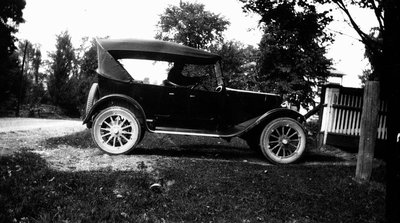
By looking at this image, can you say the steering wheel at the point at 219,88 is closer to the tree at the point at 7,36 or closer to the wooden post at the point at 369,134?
the wooden post at the point at 369,134

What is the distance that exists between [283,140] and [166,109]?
7.86 ft

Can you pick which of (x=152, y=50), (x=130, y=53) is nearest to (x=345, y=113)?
(x=152, y=50)

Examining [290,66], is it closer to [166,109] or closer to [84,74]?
[166,109]

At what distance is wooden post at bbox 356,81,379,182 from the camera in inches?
189

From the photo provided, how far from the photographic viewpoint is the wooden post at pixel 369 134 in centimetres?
480

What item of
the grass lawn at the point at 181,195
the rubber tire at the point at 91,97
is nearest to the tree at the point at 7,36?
the rubber tire at the point at 91,97

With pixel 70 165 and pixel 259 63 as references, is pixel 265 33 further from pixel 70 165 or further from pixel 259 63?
pixel 70 165

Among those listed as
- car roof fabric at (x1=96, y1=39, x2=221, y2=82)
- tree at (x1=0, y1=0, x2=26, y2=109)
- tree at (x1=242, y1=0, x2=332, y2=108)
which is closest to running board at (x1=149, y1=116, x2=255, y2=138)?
car roof fabric at (x1=96, y1=39, x2=221, y2=82)

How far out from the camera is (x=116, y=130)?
550 centimetres

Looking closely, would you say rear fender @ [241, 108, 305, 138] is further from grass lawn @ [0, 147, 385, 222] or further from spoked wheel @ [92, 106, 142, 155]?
spoked wheel @ [92, 106, 142, 155]

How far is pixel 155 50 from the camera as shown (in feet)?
18.7

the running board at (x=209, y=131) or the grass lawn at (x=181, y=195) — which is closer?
the grass lawn at (x=181, y=195)

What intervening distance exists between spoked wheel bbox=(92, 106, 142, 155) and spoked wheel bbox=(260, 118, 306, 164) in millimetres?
2446

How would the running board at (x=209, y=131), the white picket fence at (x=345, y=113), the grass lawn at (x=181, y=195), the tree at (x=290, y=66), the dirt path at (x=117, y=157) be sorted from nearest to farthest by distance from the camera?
the grass lawn at (x=181, y=195) → the dirt path at (x=117, y=157) → the running board at (x=209, y=131) → the white picket fence at (x=345, y=113) → the tree at (x=290, y=66)
